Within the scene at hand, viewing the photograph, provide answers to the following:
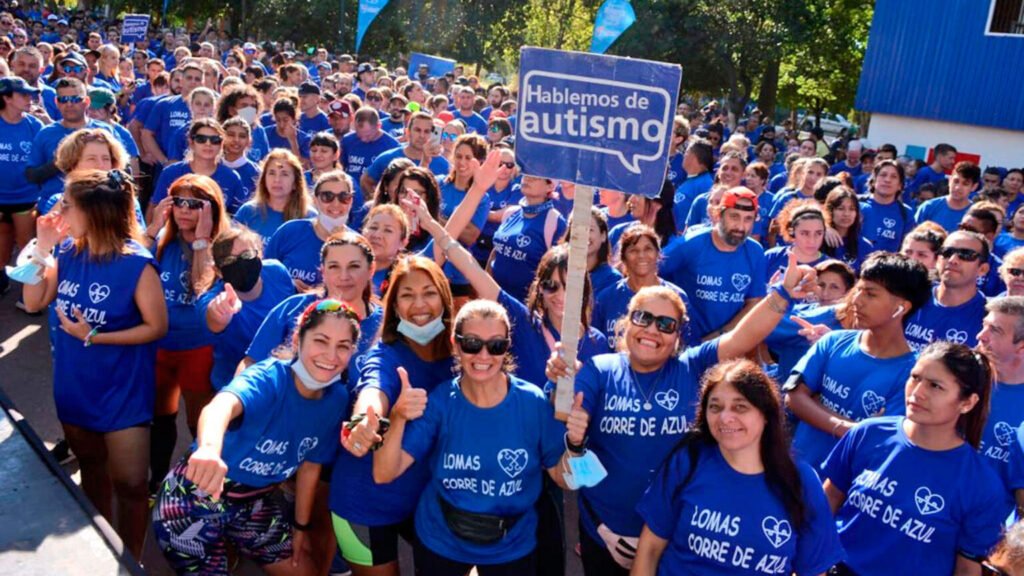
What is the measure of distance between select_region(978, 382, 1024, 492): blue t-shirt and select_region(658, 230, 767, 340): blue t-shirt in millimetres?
1922

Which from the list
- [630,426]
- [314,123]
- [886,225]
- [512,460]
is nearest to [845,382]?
[630,426]

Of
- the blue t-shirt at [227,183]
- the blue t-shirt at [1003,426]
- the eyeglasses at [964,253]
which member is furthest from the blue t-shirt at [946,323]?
the blue t-shirt at [227,183]

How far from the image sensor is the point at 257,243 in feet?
14.8

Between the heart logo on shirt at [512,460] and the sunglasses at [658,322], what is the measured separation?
0.69 m

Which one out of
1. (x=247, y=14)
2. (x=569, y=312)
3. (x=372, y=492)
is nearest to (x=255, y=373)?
(x=372, y=492)

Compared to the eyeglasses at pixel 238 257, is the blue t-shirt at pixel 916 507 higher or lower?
lower

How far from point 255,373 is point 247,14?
3708 centimetres

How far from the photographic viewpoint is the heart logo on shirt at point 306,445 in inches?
137

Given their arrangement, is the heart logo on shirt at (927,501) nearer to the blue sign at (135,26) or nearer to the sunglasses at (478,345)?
the sunglasses at (478,345)

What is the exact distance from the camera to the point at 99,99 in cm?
750

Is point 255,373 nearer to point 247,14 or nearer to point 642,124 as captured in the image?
point 642,124

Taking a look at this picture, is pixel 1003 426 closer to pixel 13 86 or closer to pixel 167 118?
pixel 13 86

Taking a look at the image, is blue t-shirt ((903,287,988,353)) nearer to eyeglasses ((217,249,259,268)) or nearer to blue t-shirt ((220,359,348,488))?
blue t-shirt ((220,359,348,488))

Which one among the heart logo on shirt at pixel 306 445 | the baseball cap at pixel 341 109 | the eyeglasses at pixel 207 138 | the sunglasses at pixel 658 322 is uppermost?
the baseball cap at pixel 341 109
